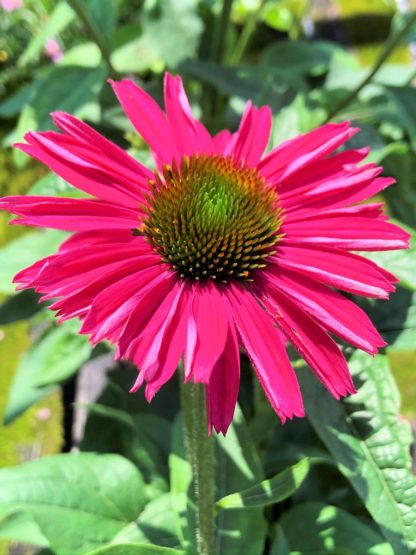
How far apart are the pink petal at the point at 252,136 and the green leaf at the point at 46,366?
395 mm

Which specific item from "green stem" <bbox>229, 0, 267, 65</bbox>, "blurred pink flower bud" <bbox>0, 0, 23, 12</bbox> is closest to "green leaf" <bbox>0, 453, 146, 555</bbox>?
"green stem" <bbox>229, 0, 267, 65</bbox>

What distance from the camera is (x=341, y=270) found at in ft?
1.91

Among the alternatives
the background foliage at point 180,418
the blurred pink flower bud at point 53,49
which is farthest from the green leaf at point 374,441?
the blurred pink flower bud at point 53,49

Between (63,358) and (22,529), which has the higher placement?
(63,358)

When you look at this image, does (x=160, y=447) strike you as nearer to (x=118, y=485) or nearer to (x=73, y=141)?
(x=118, y=485)

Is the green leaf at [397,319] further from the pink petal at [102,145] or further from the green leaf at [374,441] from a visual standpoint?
the pink petal at [102,145]

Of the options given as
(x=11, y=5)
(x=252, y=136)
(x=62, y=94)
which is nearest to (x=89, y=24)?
(x=62, y=94)

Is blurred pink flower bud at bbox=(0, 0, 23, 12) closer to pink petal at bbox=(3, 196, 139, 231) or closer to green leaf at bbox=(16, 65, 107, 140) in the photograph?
green leaf at bbox=(16, 65, 107, 140)

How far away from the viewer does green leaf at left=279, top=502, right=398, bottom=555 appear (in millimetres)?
821

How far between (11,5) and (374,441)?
2.27 meters

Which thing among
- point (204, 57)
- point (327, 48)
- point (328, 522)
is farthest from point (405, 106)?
point (328, 522)

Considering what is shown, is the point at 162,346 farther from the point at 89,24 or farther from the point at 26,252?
the point at 89,24

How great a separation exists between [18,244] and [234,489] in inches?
19.3

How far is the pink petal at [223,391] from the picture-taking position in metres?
0.52
